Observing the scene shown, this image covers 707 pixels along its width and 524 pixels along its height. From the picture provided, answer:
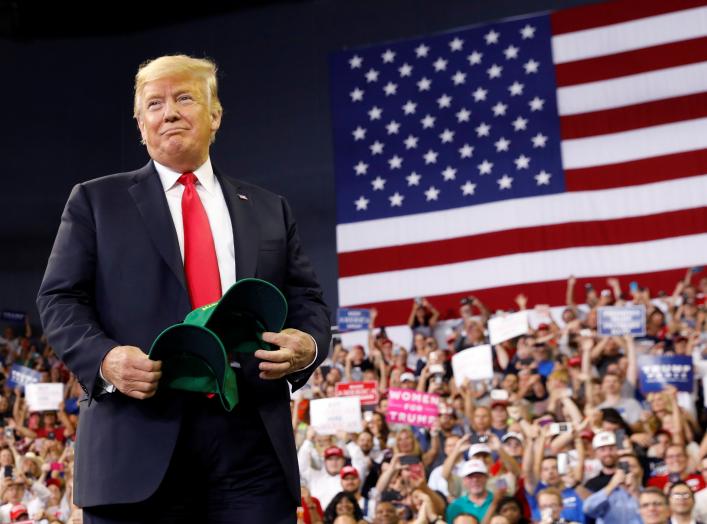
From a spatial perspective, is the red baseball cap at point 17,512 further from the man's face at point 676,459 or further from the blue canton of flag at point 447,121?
the blue canton of flag at point 447,121

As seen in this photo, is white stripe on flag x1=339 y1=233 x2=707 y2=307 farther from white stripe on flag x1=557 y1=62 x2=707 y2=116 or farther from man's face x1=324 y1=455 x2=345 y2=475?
man's face x1=324 y1=455 x2=345 y2=475

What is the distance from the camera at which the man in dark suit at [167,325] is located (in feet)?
4.62

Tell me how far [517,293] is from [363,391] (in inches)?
141

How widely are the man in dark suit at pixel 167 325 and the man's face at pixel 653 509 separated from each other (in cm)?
358

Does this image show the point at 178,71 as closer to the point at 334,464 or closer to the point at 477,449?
the point at 477,449

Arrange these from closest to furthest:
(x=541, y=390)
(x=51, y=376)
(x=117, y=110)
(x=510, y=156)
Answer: (x=541, y=390), (x=51, y=376), (x=510, y=156), (x=117, y=110)

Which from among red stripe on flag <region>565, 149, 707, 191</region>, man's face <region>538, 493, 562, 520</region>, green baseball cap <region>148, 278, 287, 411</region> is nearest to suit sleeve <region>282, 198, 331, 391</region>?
green baseball cap <region>148, 278, 287, 411</region>

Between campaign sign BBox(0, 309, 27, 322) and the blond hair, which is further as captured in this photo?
campaign sign BBox(0, 309, 27, 322)

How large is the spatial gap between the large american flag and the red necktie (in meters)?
8.99

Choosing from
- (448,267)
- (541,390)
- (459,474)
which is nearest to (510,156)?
(448,267)

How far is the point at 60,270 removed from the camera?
1480 millimetres

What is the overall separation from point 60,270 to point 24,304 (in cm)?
1149

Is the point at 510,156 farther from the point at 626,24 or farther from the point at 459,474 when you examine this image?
the point at 459,474

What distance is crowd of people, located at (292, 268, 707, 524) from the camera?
5.18 m
